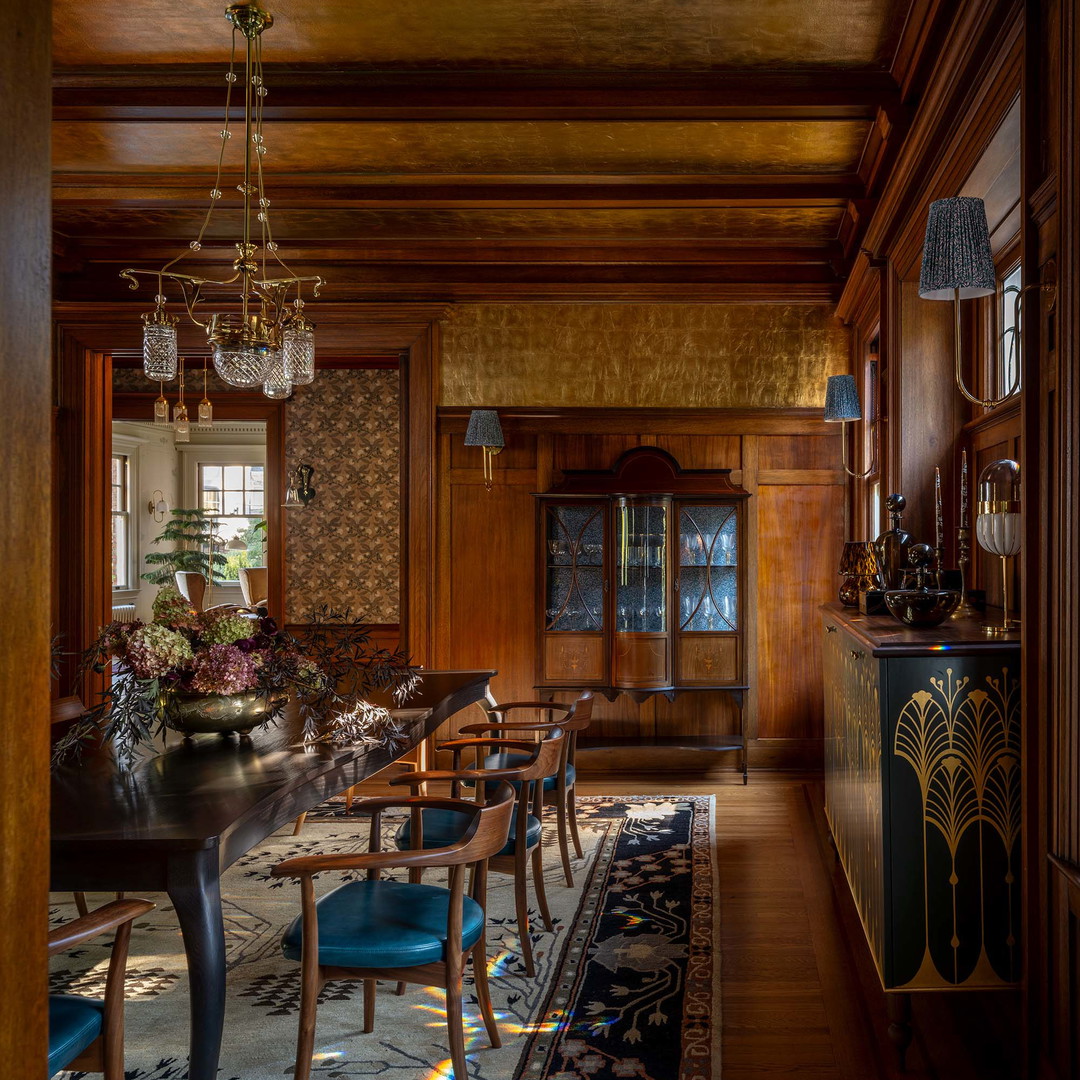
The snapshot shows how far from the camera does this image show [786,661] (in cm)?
671

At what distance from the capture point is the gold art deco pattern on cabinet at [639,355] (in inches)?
264

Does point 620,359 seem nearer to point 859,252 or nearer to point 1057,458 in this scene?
point 859,252

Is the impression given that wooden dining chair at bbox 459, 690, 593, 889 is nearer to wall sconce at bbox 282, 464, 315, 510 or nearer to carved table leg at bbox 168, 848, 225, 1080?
carved table leg at bbox 168, 848, 225, 1080

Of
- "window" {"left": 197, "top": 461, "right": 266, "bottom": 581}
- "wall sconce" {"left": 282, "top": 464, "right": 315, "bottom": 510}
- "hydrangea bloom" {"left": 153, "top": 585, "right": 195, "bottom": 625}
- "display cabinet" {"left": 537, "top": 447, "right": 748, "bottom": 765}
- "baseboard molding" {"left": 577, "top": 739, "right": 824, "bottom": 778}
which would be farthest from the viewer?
"window" {"left": 197, "top": 461, "right": 266, "bottom": 581}

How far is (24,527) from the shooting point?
0.89m

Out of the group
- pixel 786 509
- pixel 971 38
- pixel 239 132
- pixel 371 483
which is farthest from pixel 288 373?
pixel 371 483

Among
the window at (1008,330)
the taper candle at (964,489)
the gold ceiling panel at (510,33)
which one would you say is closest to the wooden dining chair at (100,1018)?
the gold ceiling panel at (510,33)

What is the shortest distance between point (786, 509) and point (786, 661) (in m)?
1.00

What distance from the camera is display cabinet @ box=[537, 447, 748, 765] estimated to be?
21.2 feet

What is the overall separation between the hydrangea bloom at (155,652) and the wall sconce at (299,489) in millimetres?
6725

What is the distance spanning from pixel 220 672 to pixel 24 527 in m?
2.32

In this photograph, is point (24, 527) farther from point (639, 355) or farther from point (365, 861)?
point (639, 355)

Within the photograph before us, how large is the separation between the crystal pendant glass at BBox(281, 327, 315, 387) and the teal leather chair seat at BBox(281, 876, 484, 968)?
186 centimetres

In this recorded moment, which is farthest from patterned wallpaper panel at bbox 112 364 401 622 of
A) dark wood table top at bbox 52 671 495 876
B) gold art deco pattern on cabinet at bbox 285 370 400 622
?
dark wood table top at bbox 52 671 495 876
